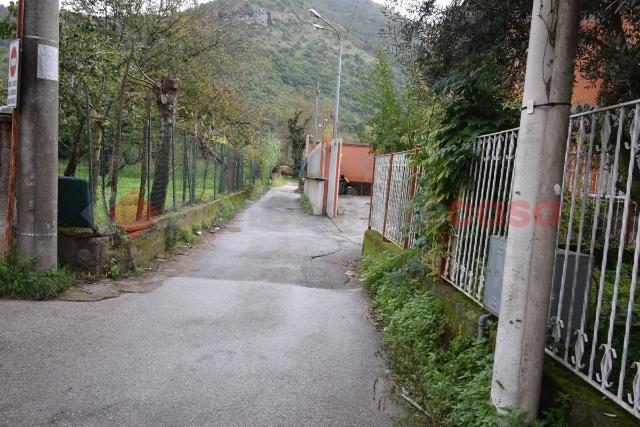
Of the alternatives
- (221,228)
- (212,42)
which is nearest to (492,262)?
(221,228)

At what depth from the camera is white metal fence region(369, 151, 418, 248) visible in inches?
269

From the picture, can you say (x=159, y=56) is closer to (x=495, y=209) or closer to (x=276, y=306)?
(x=276, y=306)

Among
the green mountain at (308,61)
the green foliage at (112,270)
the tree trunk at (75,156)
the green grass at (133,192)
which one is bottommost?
the green foliage at (112,270)

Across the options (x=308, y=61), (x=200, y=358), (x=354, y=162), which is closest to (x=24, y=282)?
(x=200, y=358)

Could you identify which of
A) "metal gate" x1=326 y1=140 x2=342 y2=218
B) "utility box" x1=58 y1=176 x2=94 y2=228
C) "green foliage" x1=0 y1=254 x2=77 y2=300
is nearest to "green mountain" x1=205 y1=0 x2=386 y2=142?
"metal gate" x1=326 y1=140 x2=342 y2=218

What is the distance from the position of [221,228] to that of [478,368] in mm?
10849

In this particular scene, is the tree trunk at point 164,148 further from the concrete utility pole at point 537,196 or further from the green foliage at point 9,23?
the concrete utility pole at point 537,196

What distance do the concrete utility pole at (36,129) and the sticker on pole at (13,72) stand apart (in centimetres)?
6

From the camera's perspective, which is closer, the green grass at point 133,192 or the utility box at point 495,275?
the utility box at point 495,275

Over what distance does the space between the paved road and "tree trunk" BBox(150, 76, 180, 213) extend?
2.81 metres

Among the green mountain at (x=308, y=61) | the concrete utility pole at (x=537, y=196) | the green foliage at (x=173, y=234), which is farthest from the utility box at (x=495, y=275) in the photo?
the green mountain at (x=308, y=61)

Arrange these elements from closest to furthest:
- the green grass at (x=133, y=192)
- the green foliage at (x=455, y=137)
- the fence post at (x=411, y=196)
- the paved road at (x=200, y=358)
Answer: the paved road at (x=200, y=358), the green foliage at (x=455, y=137), the fence post at (x=411, y=196), the green grass at (x=133, y=192)

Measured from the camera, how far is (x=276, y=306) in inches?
236

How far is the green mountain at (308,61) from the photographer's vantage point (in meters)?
48.8
